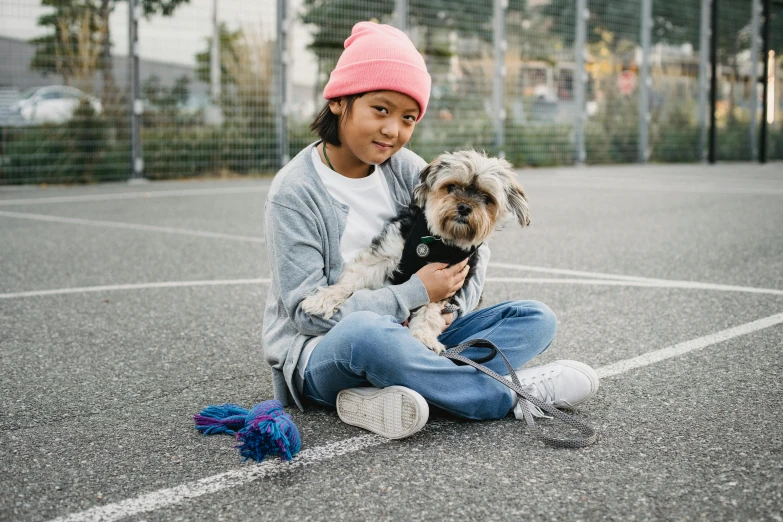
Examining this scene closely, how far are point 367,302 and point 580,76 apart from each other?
16.3 metres

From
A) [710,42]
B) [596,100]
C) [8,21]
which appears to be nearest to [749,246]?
[8,21]

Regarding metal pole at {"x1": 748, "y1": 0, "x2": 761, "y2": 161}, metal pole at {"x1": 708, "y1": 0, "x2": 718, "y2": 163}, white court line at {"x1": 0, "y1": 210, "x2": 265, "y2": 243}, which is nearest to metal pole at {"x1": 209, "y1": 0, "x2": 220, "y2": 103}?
white court line at {"x1": 0, "y1": 210, "x2": 265, "y2": 243}

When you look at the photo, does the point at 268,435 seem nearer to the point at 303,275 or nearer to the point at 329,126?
the point at 303,275

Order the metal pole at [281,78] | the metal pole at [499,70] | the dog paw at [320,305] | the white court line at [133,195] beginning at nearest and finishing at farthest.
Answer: the dog paw at [320,305], the white court line at [133,195], the metal pole at [281,78], the metal pole at [499,70]

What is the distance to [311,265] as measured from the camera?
3260mm

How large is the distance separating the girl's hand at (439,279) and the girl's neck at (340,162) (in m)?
0.48

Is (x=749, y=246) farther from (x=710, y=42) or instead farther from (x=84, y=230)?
(x=710, y=42)

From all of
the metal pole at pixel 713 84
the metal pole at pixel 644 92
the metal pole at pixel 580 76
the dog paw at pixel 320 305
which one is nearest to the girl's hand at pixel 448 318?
the dog paw at pixel 320 305

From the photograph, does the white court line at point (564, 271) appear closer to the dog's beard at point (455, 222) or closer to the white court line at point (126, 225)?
the white court line at point (126, 225)

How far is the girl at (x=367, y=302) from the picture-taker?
3037mm

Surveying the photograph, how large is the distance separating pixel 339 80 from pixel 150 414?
1.46 metres

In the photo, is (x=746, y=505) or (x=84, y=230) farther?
(x=84, y=230)

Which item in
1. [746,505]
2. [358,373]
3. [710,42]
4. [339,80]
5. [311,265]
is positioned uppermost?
[710,42]

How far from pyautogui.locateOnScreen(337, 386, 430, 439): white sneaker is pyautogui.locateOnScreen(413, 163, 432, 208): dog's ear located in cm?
83
